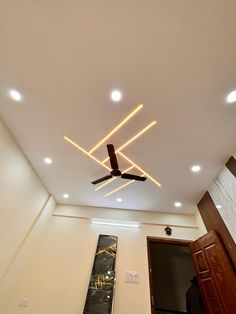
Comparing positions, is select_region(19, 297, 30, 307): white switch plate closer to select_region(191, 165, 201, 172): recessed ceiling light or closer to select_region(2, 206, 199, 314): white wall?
select_region(2, 206, 199, 314): white wall

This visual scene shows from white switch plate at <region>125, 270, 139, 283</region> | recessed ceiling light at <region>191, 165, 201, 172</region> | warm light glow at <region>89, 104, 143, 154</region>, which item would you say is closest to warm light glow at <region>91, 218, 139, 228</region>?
white switch plate at <region>125, 270, 139, 283</region>

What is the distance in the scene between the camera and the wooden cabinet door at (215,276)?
2.50 meters

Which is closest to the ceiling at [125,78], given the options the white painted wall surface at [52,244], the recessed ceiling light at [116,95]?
the recessed ceiling light at [116,95]

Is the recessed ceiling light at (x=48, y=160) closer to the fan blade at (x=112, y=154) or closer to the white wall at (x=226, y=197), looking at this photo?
the fan blade at (x=112, y=154)

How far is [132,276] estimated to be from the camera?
11.2 ft

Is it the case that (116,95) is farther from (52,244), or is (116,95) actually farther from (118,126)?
(52,244)

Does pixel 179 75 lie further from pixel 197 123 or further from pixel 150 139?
pixel 150 139

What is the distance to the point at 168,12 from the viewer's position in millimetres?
1465

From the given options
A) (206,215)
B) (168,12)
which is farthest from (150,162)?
(168,12)

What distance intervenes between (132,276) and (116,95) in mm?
3261

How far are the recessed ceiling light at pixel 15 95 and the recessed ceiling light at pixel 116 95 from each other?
3.84 ft

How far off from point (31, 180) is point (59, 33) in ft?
8.68

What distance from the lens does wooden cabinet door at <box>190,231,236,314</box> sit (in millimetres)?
2500

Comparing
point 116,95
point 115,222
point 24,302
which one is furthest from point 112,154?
point 24,302
